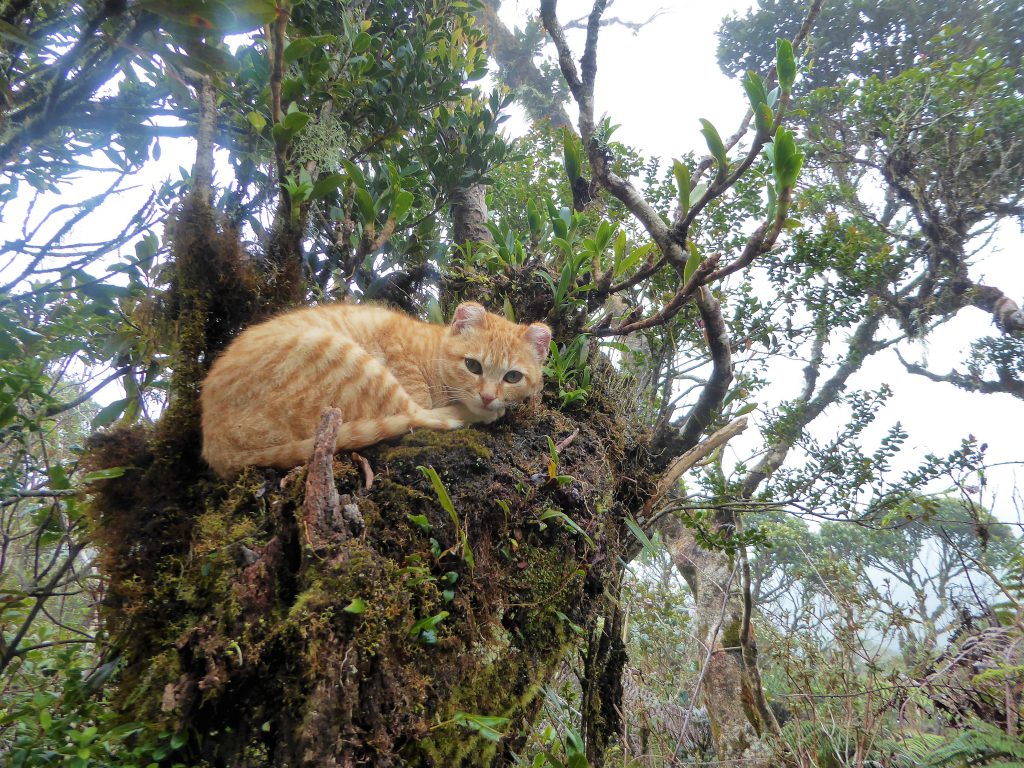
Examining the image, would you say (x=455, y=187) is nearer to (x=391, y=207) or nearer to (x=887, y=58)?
(x=391, y=207)

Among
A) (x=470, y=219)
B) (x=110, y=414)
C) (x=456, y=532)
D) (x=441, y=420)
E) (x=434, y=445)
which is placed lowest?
(x=456, y=532)

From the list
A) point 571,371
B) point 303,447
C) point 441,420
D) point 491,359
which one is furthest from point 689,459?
point 303,447

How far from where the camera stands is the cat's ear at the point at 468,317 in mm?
2645

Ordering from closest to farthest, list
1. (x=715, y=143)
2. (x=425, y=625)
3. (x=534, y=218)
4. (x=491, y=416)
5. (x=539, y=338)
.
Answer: (x=425, y=625)
(x=715, y=143)
(x=491, y=416)
(x=539, y=338)
(x=534, y=218)

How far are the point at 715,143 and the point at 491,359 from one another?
1.34 meters

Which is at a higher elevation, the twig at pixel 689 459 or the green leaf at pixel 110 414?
the green leaf at pixel 110 414

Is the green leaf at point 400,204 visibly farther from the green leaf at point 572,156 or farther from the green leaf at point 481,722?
the green leaf at point 481,722

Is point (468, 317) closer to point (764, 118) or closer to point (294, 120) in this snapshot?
point (294, 120)

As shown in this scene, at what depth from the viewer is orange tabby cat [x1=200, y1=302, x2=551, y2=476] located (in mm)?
1811

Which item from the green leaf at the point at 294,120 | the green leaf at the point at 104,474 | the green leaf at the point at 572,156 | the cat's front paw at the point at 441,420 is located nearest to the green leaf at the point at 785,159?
the green leaf at the point at 572,156

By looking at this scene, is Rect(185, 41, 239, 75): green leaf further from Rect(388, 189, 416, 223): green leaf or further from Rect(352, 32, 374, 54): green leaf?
Rect(352, 32, 374, 54): green leaf

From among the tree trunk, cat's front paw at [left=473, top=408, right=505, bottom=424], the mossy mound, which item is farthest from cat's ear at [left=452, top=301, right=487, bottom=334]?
the tree trunk

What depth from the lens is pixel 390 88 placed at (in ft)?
9.41

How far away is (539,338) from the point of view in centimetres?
254
